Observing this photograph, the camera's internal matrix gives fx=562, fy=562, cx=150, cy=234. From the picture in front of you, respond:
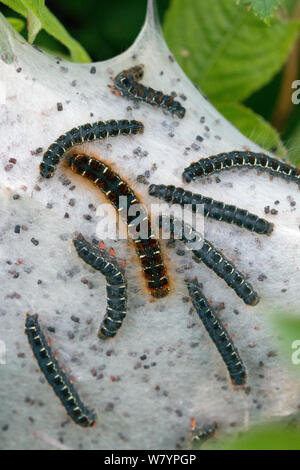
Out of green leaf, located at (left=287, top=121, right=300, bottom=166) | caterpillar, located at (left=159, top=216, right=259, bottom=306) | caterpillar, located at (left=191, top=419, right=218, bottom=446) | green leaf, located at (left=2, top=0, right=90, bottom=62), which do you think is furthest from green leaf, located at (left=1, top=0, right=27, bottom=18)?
caterpillar, located at (left=191, top=419, right=218, bottom=446)

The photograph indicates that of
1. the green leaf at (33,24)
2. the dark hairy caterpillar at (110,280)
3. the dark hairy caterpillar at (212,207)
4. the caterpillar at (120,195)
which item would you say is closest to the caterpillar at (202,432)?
the dark hairy caterpillar at (110,280)

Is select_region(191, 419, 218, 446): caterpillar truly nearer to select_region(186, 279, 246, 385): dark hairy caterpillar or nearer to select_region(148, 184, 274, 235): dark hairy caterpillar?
select_region(186, 279, 246, 385): dark hairy caterpillar

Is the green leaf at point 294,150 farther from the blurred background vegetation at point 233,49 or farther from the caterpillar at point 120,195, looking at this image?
the caterpillar at point 120,195

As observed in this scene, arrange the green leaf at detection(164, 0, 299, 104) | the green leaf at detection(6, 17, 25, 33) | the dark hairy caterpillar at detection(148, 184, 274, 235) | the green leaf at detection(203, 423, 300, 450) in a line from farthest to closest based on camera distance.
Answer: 1. the green leaf at detection(164, 0, 299, 104)
2. the green leaf at detection(6, 17, 25, 33)
3. the dark hairy caterpillar at detection(148, 184, 274, 235)
4. the green leaf at detection(203, 423, 300, 450)

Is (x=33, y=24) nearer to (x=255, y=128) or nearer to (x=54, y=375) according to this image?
(x=255, y=128)

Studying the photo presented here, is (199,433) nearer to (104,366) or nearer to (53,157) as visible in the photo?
(104,366)

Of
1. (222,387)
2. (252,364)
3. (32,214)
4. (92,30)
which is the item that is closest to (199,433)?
(222,387)
